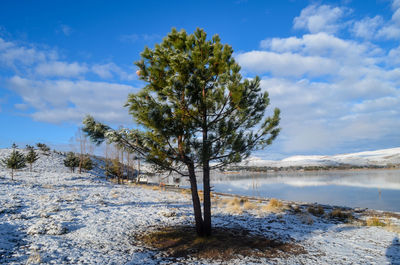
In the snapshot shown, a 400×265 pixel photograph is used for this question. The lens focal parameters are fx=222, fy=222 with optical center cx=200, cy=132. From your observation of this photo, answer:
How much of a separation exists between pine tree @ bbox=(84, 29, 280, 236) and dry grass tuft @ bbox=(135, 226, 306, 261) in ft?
2.04

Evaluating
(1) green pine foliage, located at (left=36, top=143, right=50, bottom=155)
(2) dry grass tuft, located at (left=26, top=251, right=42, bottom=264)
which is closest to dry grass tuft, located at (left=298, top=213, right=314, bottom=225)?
(2) dry grass tuft, located at (left=26, top=251, right=42, bottom=264)

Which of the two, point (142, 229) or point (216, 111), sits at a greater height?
point (216, 111)

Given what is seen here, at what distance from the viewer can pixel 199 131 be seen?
6.86 meters

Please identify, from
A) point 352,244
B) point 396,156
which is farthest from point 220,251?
point 396,156

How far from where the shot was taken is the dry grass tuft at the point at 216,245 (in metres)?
5.64

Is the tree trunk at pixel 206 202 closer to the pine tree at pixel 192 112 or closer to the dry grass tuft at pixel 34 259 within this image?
the pine tree at pixel 192 112

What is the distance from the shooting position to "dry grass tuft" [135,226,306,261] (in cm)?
564

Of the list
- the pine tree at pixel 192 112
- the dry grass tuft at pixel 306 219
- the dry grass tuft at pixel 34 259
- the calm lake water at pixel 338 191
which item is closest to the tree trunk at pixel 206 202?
the pine tree at pixel 192 112

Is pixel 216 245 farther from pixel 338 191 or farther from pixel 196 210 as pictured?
pixel 338 191

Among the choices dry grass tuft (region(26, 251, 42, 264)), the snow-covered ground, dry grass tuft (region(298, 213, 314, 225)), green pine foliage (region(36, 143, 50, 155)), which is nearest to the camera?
dry grass tuft (region(26, 251, 42, 264))

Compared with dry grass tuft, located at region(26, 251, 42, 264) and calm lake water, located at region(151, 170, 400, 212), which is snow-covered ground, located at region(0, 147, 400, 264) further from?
calm lake water, located at region(151, 170, 400, 212)

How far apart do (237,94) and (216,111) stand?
1.26m

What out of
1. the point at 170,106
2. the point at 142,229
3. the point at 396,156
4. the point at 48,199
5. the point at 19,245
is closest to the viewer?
the point at 19,245

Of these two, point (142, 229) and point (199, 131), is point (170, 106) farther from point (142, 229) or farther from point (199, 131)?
point (142, 229)
